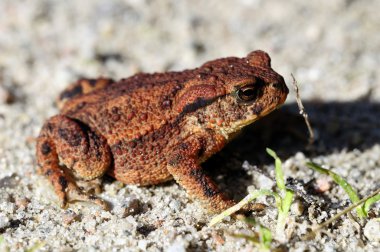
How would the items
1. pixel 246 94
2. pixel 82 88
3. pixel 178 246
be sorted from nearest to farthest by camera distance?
pixel 178 246 → pixel 246 94 → pixel 82 88

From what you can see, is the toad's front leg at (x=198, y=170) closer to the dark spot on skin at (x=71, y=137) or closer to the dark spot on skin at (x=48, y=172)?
the dark spot on skin at (x=71, y=137)

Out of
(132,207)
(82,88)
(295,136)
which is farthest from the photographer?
(295,136)

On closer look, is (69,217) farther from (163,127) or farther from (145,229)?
(163,127)

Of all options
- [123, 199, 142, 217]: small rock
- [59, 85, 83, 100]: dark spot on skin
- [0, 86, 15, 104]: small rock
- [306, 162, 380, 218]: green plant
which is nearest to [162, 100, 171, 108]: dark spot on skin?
[123, 199, 142, 217]: small rock

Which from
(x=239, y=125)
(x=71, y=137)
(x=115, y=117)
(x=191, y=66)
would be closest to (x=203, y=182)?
(x=239, y=125)

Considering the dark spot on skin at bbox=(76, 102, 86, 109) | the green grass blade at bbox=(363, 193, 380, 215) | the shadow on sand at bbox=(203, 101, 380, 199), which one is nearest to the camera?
the green grass blade at bbox=(363, 193, 380, 215)

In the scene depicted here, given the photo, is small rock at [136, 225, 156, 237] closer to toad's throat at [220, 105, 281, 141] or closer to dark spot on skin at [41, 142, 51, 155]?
toad's throat at [220, 105, 281, 141]

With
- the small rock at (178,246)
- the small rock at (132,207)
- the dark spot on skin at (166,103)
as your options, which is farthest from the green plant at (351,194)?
the small rock at (132,207)

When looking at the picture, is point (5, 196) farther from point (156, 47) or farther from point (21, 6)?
point (21, 6)
